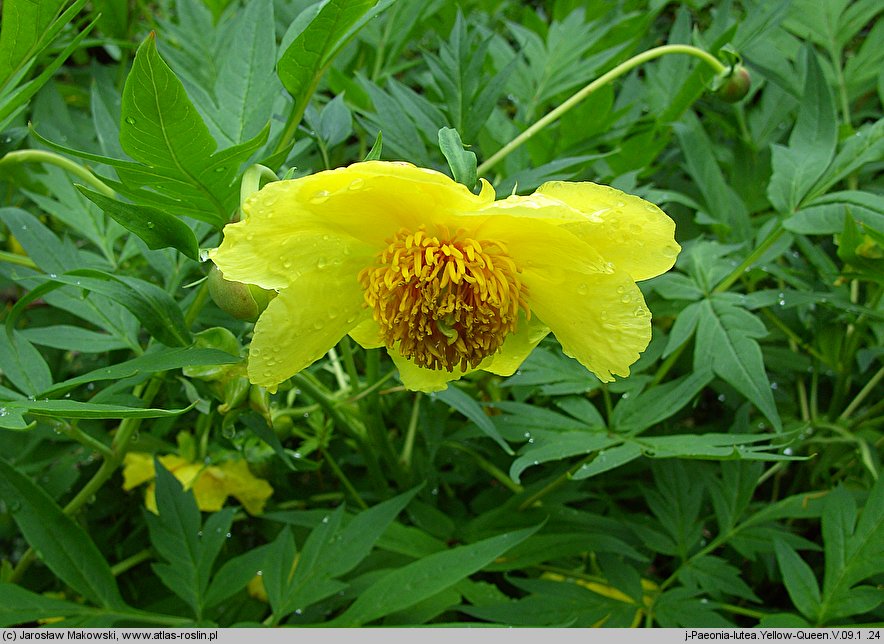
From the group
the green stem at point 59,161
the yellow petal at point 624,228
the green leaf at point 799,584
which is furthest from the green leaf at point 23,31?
the green leaf at point 799,584

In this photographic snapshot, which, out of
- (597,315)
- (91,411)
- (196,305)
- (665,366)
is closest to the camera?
(91,411)

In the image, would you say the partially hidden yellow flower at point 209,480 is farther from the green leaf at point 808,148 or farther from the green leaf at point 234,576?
the green leaf at point 808,148

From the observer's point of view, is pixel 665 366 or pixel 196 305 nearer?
pixel 196 305

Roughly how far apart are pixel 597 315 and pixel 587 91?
419 mm

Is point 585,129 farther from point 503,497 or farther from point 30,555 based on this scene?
point 30,555

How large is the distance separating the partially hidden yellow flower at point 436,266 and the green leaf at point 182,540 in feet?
1.22

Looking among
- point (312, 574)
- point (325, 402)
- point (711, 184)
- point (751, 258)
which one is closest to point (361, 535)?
point (312, 574)

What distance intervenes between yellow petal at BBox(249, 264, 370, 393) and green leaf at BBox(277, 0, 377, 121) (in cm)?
19

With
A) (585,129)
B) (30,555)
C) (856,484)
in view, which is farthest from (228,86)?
(856,484)

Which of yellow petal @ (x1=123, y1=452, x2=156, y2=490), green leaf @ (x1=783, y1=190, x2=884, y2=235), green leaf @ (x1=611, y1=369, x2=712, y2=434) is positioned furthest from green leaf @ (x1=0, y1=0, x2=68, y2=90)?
green leaf @ (x1=783, y1=190, x2=884, y2=235)

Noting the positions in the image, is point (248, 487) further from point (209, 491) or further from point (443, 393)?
point (443, 393)

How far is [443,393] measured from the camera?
0.97 metres

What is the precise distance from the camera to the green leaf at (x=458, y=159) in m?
0.70

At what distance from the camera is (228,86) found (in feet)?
3.03
